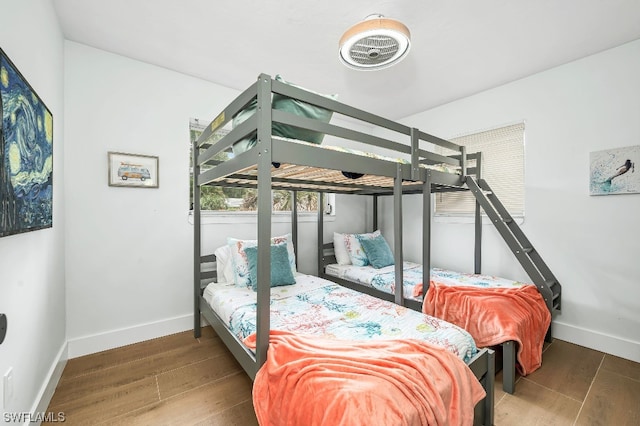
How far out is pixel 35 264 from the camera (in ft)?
4.85

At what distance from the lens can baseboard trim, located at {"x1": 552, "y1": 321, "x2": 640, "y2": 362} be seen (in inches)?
85.6

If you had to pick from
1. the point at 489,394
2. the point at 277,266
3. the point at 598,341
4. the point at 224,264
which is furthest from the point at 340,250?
the point at 598,341

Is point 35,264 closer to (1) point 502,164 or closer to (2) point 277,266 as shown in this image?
(2) point 277,266

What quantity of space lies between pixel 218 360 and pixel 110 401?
2.25 feet

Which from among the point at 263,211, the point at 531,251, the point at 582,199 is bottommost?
the point at 531,251

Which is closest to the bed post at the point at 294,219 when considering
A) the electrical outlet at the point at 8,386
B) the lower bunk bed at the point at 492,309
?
the lower bunk bed at the point at 492,309

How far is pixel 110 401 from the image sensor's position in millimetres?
1677

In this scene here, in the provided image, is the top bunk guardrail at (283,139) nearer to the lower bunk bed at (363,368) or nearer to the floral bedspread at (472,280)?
the lower bunk bed at (363,368)

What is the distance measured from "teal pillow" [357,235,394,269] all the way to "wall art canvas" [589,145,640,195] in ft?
6.49

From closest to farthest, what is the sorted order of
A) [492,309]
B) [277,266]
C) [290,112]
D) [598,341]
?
[290,112] < [492,309] < [598,341] < [277,266]

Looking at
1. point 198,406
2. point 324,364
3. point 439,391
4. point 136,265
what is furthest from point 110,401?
point 439,391

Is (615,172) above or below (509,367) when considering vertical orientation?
above

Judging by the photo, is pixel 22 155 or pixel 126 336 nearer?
pixel 22 155

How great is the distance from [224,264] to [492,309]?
2.30 m
